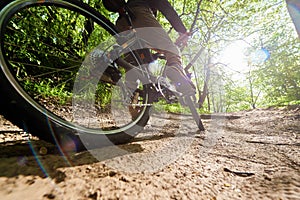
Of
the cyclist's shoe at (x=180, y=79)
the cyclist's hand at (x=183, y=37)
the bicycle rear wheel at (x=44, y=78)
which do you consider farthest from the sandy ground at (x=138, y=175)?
the cyclist's hand at (x=183, y=37)

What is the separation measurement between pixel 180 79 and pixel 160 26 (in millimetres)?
620

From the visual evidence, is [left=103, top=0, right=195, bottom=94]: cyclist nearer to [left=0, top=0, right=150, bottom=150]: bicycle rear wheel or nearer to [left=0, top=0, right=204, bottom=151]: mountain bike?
[left=0, top=0, right=204, bottom=151]: mountain bike

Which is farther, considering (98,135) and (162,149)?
(162,149)

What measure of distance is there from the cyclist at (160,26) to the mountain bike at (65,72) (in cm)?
15

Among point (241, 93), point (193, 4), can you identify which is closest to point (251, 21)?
point (193, 4)

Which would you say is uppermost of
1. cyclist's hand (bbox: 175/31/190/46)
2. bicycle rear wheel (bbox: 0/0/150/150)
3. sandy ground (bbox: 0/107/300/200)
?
cyclist's hand (bbox: 175/31/190/46)

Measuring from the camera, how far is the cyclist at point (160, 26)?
157cm

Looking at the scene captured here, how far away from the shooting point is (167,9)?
168 cm

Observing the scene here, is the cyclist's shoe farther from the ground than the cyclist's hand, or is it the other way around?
the cyclist's hand

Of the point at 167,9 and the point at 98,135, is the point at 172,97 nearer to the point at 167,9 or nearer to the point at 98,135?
the point at 167,9

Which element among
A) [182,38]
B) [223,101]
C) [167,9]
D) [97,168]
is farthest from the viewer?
[223,101]

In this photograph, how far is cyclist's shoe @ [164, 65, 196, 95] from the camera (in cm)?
178

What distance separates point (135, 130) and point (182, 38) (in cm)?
129

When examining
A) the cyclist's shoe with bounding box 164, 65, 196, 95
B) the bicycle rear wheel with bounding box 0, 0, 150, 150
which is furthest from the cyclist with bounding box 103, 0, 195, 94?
the bicycle rear wheel with bounding box 0, 0, 150, 150
